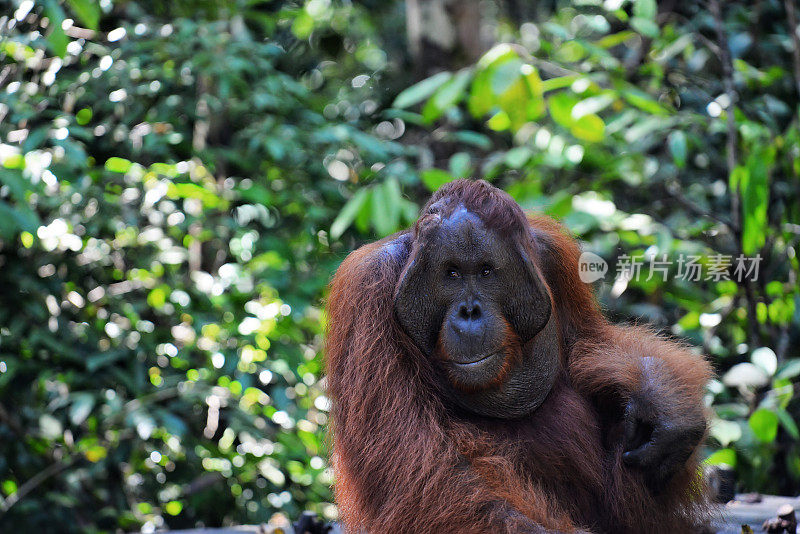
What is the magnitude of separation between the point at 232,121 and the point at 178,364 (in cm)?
145

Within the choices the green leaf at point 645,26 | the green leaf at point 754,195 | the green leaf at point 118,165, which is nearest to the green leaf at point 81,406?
the green leaf at point 118,165

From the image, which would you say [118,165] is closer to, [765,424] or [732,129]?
[732,129]

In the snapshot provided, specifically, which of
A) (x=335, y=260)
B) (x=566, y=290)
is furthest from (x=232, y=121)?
(x=566, y=290)

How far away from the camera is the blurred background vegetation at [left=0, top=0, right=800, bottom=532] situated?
10.8ft

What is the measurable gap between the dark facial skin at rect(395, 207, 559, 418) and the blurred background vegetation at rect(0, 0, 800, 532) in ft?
4.06

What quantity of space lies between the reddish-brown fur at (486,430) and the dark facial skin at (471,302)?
5cm

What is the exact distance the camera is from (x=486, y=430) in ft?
6.50

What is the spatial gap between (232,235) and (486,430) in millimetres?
2110

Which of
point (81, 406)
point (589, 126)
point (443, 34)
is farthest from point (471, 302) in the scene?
point (443, 34)

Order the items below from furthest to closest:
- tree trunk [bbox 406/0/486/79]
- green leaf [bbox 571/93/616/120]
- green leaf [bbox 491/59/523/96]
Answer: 1. tree trunk [bbox 406/0/486/79]
2. green leaf [bbox 571/93/616/120]
3. green leaf [bbox 491/59/523/96]

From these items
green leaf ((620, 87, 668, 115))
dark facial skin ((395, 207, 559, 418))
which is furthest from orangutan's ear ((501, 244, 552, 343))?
green leaf ((620, 87, 668, 115))

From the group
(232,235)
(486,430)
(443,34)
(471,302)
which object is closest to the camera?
(471,302)

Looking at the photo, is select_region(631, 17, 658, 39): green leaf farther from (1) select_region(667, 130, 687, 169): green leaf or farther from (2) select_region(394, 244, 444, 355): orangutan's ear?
(2) select_region(394, 244, 444, 355): orangutan's ear

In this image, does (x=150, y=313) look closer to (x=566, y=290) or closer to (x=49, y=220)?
(x=49, y=220)
